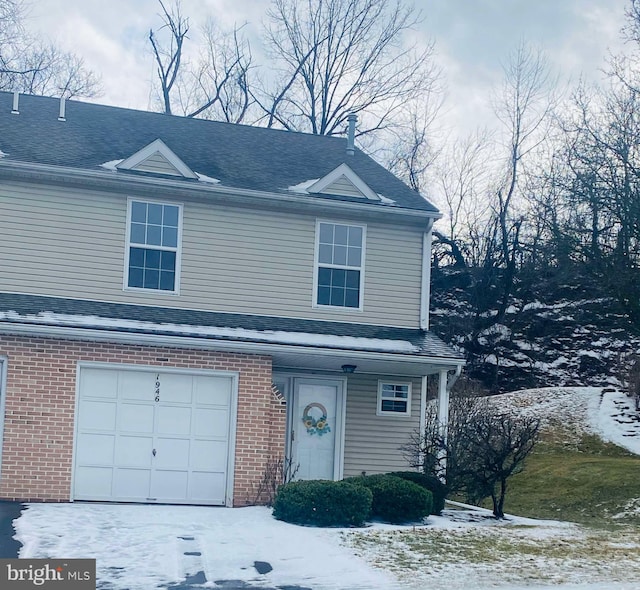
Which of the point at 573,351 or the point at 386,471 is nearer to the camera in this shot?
the point at 386,471

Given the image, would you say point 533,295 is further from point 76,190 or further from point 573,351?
point 76,190

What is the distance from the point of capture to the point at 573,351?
36219 millimetres

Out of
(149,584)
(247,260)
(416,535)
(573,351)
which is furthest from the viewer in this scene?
(573,351)

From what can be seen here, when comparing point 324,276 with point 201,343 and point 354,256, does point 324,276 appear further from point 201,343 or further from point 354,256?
point 201,343

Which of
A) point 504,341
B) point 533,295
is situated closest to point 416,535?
point 504,341

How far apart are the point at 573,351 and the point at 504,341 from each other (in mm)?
2632

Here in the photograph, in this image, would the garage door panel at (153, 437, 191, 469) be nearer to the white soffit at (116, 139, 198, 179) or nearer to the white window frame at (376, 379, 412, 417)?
the white window frame at (376, 379, 412, 417)

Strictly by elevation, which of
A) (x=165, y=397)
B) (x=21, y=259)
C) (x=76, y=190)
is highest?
(x=76, y=190)

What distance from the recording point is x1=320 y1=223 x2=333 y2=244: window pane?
57.4 feet

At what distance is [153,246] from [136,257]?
359 millimetres

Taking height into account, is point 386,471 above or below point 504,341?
below

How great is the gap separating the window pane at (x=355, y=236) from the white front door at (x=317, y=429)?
2.61 m

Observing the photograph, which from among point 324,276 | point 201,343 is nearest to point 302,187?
point 324,276

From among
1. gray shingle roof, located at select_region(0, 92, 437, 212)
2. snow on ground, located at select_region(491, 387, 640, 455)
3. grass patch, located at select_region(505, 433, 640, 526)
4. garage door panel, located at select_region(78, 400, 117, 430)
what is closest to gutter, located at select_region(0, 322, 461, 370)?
garage door panel, located at select_region(78, 400, 117, 430)
